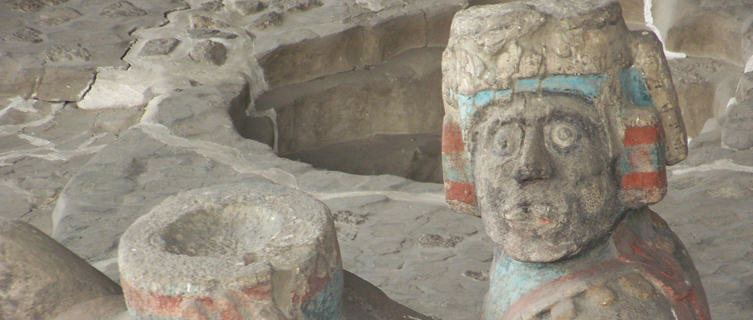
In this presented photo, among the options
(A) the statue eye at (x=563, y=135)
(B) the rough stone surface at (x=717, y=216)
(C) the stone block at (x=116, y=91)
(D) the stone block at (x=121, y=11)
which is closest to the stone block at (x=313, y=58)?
(C) the stone block at (x=116, y=91)

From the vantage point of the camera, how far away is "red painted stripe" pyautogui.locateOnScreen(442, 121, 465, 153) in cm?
228

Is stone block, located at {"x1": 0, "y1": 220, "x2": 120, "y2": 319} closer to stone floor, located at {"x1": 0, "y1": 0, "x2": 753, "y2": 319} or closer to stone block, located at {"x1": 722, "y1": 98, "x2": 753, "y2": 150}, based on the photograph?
stone floor, located at {"x1": 0, "y1": 0, "x2": 753, "y2": 319}

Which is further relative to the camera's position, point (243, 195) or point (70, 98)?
point (70, 98)

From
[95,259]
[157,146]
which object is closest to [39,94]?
[157,146]

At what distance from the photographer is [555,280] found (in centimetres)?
215

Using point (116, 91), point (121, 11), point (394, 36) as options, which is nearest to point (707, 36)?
point (394, 36)

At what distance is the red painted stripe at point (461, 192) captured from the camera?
7.49 ft

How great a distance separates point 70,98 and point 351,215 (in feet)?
7.21

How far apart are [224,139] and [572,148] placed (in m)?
2.71

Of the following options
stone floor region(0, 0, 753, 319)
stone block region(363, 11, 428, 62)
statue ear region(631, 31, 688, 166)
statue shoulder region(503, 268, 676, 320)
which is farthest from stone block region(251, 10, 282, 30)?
statue shoulder region(503, 268, 676, 320)

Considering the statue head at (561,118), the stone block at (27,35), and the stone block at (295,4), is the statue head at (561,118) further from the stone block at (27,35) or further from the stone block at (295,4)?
the stone block at (27,35)

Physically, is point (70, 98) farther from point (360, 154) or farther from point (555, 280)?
point (555, 280)

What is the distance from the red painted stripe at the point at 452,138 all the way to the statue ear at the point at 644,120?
385 mm

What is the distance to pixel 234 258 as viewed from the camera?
214 centimetres
